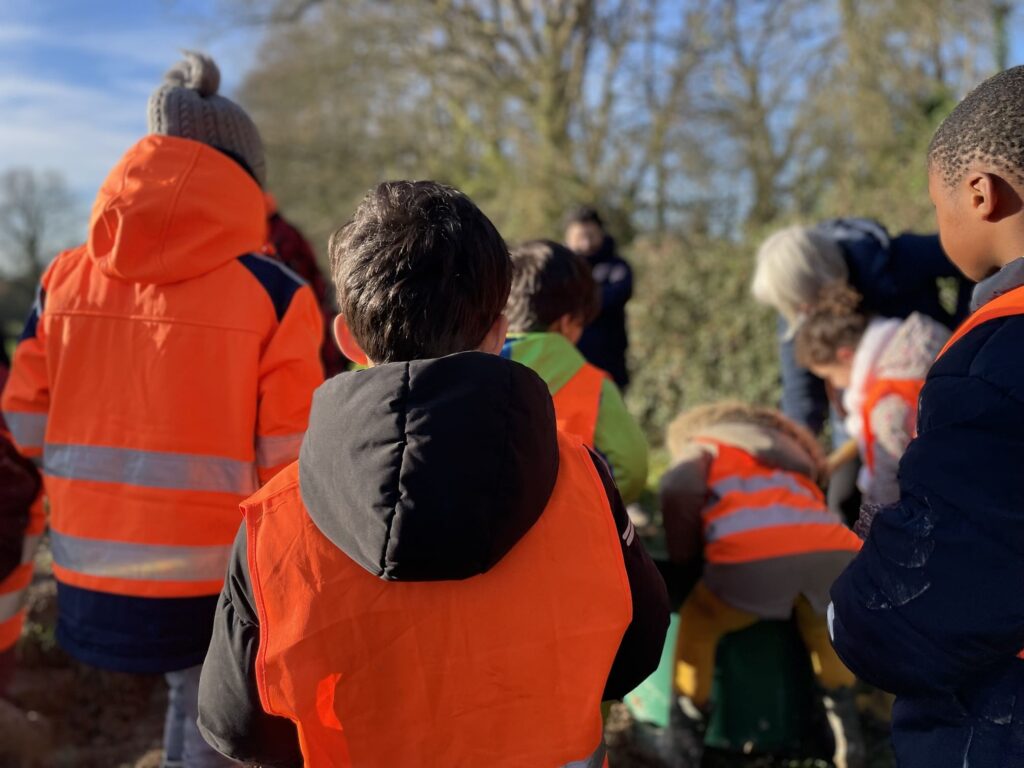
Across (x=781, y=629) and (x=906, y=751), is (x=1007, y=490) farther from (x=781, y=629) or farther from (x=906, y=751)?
(x=781, y=629)

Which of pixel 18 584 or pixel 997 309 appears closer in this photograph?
pixel 997 309

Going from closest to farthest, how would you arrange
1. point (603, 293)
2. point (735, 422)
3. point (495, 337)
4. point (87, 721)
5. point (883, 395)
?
point (495, 337)
point (883, 395)
point (735, 422)
point (87, 721)
point (603, 293)

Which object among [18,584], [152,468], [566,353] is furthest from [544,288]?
[18,584]

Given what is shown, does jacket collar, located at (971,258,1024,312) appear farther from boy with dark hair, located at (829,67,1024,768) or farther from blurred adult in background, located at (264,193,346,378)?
blurred adult in background, located at (264,193,346,378)

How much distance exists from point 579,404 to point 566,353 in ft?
0.48

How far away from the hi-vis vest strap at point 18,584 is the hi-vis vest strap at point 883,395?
2.64 metres

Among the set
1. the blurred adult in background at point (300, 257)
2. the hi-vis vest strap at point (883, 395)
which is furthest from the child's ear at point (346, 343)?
the blurred adult in background at point (300, 257)

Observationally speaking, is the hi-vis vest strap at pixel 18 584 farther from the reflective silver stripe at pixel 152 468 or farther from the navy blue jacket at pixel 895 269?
the navy blue jacket at pixel 895 269

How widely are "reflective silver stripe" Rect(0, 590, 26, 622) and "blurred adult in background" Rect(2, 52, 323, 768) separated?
56cm

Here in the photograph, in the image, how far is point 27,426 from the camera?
2.20 meters

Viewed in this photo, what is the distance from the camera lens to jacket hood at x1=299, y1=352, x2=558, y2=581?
118 cm

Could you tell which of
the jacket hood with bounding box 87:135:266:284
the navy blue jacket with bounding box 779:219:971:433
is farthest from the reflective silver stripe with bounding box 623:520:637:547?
the navy blue jacket with bounding box 779:219:971:433

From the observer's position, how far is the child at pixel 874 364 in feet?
9.18

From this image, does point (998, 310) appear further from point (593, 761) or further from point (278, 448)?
point (278, 448)
